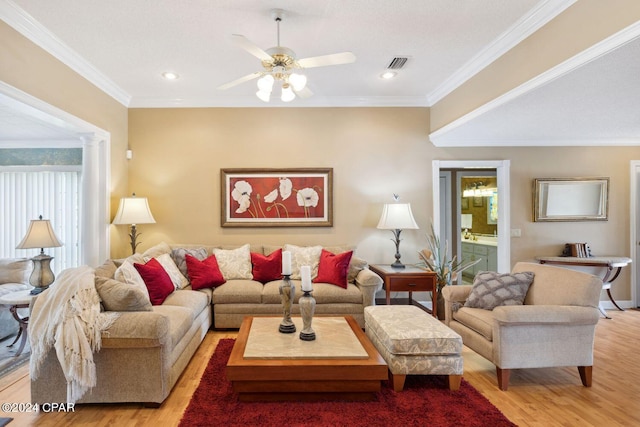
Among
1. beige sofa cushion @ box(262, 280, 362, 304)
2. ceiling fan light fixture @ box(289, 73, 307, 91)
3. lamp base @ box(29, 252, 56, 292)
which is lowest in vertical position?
beige sofa cushion @ box(262, 280, 362, 304)

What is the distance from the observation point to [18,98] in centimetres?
277

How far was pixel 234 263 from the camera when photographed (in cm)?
427

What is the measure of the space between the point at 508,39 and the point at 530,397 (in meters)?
2.91

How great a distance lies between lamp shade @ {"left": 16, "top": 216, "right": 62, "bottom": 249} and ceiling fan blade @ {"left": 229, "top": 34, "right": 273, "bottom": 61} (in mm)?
2787

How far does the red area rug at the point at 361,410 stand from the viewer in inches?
85.9

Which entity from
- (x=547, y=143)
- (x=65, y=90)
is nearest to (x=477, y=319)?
(x=547, y=143)

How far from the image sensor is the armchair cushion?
3.06m

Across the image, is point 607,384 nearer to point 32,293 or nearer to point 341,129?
point 341,129

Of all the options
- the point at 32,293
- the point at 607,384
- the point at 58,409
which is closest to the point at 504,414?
the point at 607,384

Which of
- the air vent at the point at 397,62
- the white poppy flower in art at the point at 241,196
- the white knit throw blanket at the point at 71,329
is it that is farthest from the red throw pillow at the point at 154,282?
the air vent at the point at 397,62

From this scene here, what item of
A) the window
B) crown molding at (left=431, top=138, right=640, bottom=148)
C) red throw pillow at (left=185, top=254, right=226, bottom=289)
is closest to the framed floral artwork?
red throw pillow at (left=185, top=254, right=226, bottom=289)

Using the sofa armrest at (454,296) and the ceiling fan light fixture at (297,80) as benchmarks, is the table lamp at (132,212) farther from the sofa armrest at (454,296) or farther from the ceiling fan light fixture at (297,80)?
the sofa armrest at (454,296)

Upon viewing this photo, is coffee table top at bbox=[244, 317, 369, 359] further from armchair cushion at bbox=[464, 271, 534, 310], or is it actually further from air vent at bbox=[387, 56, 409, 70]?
air vent at bbox=[387, 56, 409, 70]

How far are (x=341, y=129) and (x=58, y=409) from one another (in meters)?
4.10
